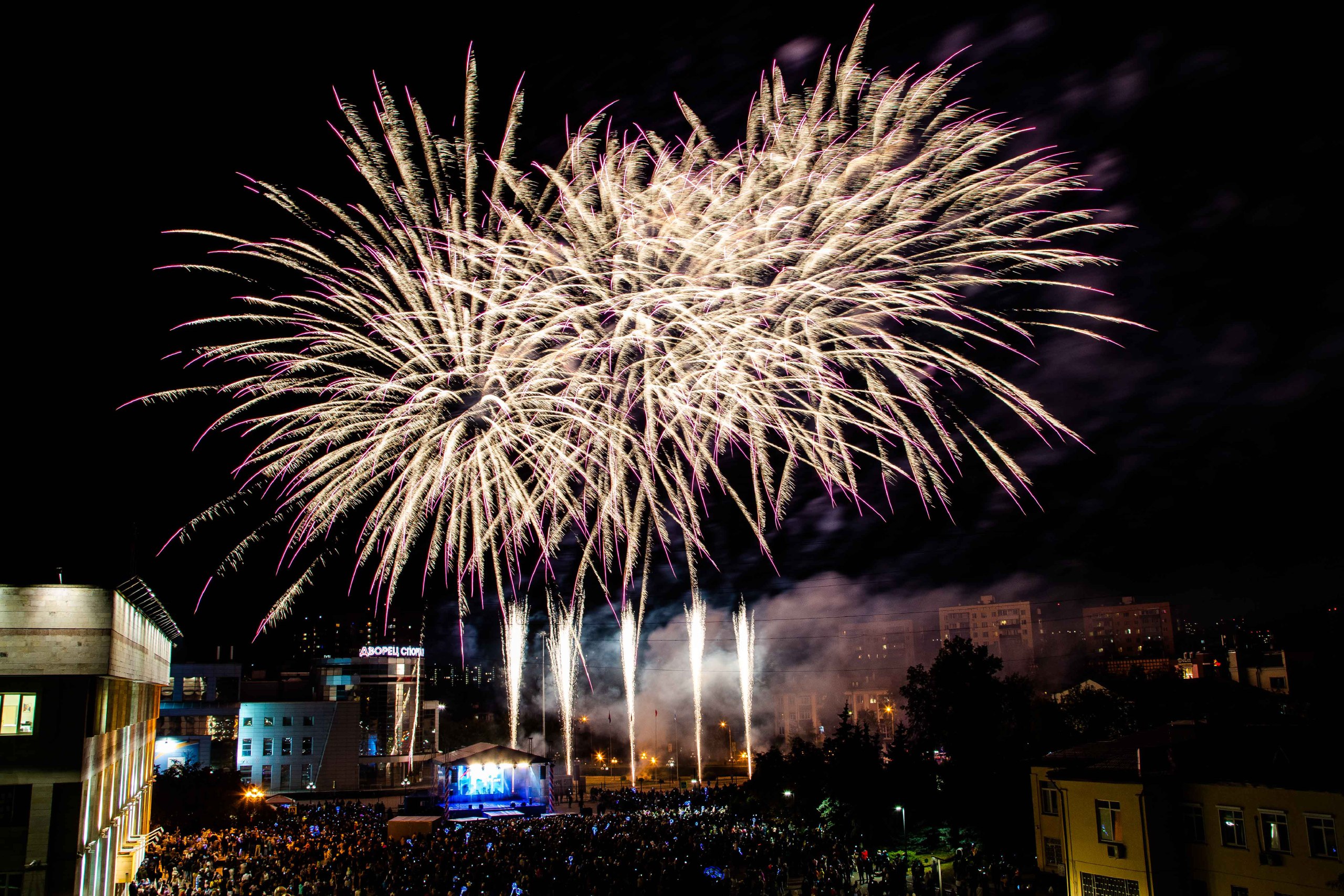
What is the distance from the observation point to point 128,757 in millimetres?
25109

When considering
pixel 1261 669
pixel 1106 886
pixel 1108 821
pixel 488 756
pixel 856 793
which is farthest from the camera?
pixel 1261 669

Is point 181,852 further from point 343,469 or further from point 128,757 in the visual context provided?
point 343,469

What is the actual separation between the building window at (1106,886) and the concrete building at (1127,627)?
313 feet

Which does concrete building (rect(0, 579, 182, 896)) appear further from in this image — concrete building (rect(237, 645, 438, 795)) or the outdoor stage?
concrete building (rect(237, 645, 438, 795))

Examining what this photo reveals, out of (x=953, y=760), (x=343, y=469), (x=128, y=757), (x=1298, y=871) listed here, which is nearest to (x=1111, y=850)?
(x=1298, y=871)

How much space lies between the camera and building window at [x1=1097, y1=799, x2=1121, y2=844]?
18938mm

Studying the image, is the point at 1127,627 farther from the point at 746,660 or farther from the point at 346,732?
the point at 346,732

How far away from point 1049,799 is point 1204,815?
4549mm

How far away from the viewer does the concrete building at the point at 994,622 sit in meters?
138

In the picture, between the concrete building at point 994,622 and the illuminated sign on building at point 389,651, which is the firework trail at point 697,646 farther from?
the concrete building at point 994,622

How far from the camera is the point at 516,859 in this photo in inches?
850

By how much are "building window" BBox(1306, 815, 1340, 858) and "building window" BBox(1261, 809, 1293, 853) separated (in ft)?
1.28

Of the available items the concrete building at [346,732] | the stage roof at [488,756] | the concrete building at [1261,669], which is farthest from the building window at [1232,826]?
the concrete building at [346,732]

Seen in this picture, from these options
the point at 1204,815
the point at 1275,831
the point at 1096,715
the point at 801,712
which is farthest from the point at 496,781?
Answer: the point at 801,712
